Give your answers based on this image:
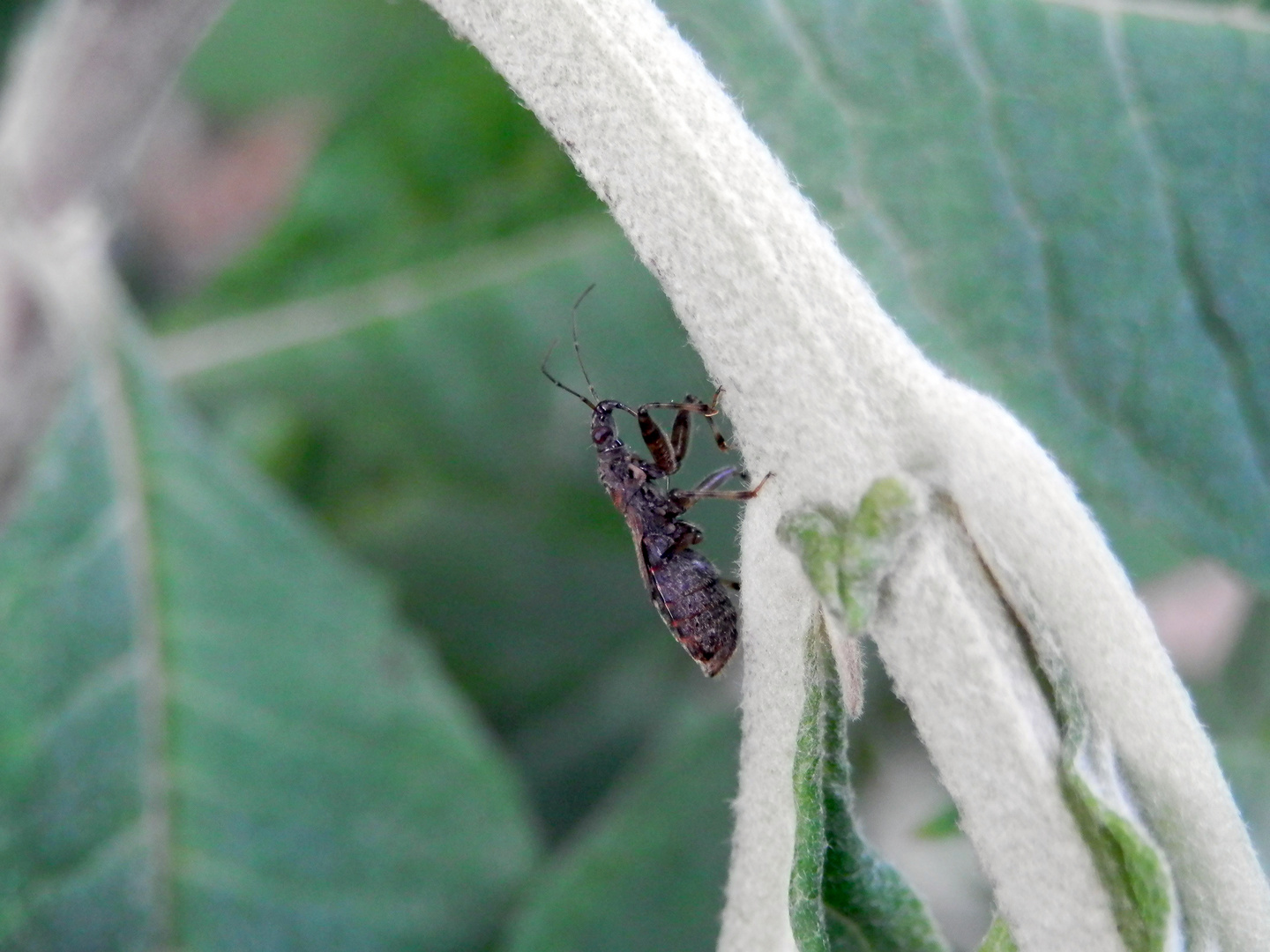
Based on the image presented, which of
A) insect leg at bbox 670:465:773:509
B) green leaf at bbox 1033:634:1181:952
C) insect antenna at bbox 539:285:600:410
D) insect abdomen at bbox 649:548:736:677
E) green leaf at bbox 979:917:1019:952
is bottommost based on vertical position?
green leaf at bbox 979:917:1019:952

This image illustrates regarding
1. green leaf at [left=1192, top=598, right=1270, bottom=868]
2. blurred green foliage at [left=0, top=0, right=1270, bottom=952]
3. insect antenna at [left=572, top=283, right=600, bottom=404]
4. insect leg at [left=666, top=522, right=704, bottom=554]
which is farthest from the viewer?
insect antenna at [left=572, top=283, right=600, bottom=404]

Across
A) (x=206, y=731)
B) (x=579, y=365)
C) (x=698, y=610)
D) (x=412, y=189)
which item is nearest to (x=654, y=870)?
(x=698, y=610)

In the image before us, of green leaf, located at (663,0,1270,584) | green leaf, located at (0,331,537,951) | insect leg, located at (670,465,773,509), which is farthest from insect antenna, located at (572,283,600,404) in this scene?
green leaf, located at (663,0,1270,584)

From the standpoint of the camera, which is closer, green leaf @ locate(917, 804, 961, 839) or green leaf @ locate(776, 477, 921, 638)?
green leaf @ locate(776, 477, 921, 638)

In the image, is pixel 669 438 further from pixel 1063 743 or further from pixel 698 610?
pixel 1063 743

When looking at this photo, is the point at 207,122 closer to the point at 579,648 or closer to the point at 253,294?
the point at 253,294

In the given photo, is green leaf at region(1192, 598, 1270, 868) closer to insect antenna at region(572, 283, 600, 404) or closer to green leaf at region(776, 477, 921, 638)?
green leaf at region(776, 477, 921, 638)

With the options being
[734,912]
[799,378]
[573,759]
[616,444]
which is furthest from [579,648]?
[799,378]

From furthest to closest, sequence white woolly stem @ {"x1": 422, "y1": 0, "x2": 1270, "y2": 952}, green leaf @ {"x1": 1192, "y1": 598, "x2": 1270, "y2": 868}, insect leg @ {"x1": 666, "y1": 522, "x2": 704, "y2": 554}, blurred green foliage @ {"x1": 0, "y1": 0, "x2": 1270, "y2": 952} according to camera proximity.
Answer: insect leg @ {"x1": 666, "y1": 522, "x2": 704, "y2": 554} → green leaf @ {"x1": 1192, "y1": 598, "x2": 1270, "y2": 868} → blurred green foliage @ {"x1": 0, "y1": 0, "x2": 1270, "y2": 952} → white woolly stem @ {"x1": 422, "y1": 0, "x2": 1270, "y2": 952}
